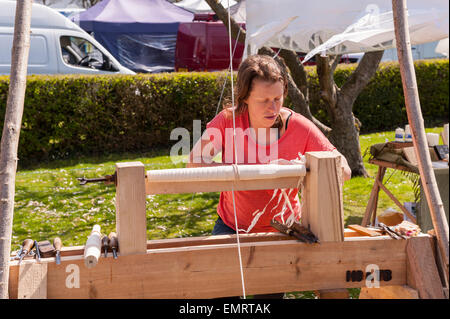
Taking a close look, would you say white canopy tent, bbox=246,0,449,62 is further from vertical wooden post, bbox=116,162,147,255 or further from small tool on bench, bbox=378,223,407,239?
vertical wooden post, bbox=116,162,147,255

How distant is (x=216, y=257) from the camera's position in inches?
51.6

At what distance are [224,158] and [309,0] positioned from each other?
8.15 feet

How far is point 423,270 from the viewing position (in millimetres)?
1350

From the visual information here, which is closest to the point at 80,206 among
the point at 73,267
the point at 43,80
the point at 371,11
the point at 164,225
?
the point at 164,225

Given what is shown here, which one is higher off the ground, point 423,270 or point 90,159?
point 90,159

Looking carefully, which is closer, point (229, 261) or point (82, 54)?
point (229, 261)

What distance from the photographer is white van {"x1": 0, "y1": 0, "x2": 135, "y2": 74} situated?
872 cm

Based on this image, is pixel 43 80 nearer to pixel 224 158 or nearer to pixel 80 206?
pixel 80 206

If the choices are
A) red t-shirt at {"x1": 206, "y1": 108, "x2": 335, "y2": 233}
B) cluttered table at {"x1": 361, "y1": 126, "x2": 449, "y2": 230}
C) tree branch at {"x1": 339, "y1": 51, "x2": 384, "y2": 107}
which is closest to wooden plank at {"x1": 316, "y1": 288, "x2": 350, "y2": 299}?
red t-shirt at {"x1": 206, "y1": 108, "x2": 335, "y2": 233}

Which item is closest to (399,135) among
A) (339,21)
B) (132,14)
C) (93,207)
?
(339,21)

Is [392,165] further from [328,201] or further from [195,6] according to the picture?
[195,6]

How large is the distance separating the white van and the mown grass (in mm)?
2591

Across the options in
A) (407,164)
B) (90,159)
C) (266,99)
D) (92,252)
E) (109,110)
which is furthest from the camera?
(109,110)

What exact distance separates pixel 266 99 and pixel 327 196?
2.30ft
